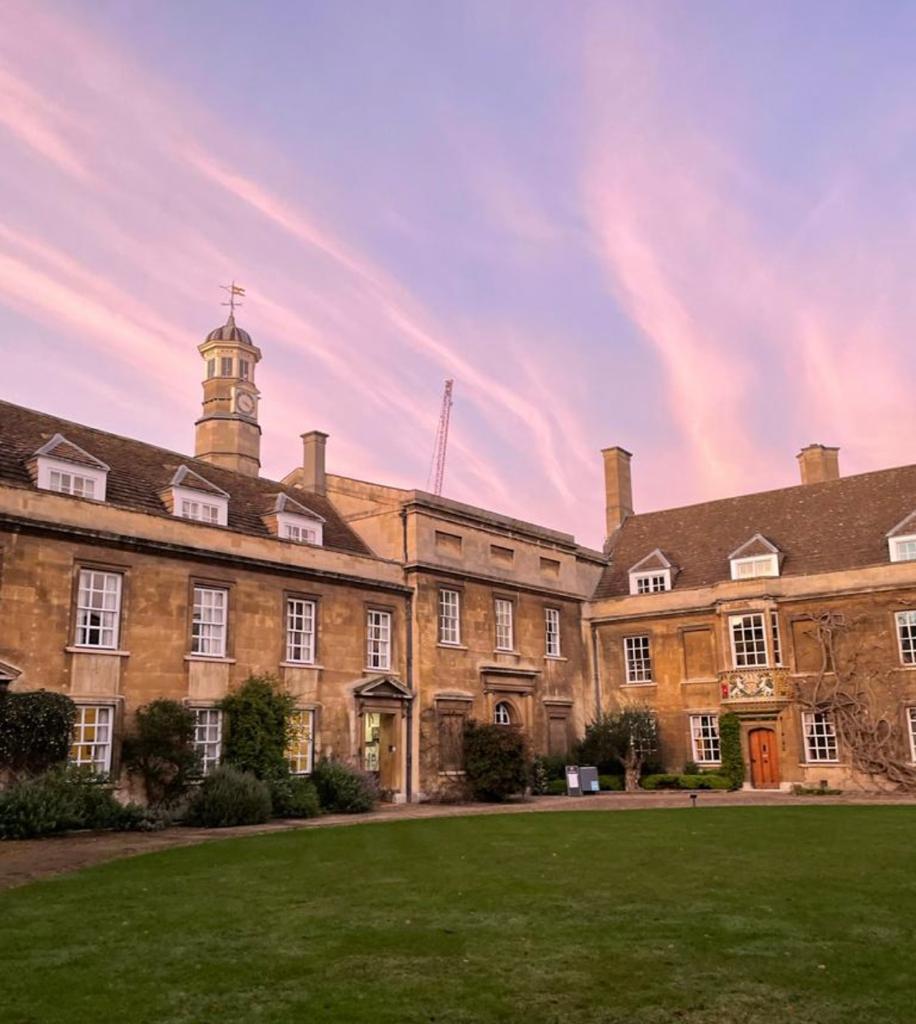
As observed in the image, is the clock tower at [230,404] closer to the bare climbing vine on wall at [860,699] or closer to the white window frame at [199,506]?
the white window frame at [199,506]

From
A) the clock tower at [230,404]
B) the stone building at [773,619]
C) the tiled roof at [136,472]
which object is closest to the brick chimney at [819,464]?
the stone building at [773,619]

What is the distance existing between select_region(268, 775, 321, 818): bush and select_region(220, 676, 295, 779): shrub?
334mm

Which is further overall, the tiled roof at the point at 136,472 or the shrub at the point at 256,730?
the shrub at the point at 256,730

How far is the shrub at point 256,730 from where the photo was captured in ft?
75.6

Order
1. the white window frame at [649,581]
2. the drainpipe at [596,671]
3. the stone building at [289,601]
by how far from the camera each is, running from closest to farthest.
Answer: the stone building at [289,601] < the drainpipe at [596,671] < the white window frame at [649,581]

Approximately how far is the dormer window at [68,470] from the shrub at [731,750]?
2141 cm

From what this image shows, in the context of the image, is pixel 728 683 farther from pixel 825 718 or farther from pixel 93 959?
pixel 93 959

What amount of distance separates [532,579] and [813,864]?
22.1m

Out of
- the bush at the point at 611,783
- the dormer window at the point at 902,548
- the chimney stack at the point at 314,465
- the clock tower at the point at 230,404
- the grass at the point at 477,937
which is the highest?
the clock tower at the point at 230,404

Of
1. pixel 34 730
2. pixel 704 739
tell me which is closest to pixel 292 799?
pixel 34 730

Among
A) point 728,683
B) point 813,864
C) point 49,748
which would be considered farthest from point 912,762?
point 49,748

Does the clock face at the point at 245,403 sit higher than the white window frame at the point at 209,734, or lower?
higher

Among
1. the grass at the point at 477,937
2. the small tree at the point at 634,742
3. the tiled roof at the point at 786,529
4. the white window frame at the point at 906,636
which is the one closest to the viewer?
the grass at the point at 477,937

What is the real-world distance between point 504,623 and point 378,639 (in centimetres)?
591
